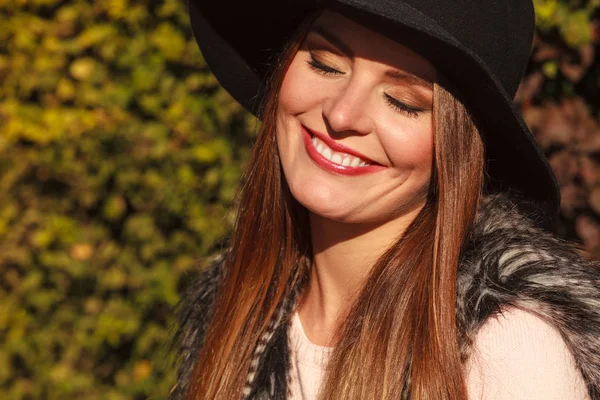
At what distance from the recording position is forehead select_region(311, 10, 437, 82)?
1849 millimetres

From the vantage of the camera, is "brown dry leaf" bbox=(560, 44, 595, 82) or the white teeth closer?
the white teeth

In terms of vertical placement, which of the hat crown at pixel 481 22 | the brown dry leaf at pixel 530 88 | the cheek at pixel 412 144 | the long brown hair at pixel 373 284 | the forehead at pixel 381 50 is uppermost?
the brown dry leaf at pixel 530 88

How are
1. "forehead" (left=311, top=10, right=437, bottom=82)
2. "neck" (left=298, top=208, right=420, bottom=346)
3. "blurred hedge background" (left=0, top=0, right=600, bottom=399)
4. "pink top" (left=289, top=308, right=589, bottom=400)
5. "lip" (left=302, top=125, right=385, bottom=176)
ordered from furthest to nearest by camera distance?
"blurred hedge background" (left=0, top=0, right=600, bottom=399) < "neck" (left=298, top=208, right=420, bottom=346) < "lip" (left=302, top=125, right=385, bottom=176) < "forehead" (left=311, top=10, right=437, bottom=82) < "pink top" (left=289, top=308, right=589, bottom=400)

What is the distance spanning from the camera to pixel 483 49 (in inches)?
71.0

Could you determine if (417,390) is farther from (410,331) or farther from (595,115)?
(595,115)

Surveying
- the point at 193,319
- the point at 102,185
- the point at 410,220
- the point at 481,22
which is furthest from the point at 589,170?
the point at 102,185

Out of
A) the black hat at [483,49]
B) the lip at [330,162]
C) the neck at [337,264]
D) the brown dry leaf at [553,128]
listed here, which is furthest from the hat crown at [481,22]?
the brown dry leaf at [553,128]

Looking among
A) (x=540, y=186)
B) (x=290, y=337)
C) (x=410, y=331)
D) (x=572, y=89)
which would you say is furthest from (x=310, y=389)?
(x=572, y=89)

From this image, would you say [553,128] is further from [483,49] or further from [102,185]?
[102,185]

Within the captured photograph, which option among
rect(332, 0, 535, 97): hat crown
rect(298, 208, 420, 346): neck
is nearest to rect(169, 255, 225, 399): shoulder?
rect(298, 208, 420, 346): neck

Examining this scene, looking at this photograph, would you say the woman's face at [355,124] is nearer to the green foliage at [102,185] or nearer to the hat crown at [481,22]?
the hat crown at [481,22]

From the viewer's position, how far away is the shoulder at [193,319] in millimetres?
2578

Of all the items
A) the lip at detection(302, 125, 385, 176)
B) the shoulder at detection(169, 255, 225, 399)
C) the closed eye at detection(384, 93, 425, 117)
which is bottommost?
the shoulder at detection(169, 255, 225, 399)

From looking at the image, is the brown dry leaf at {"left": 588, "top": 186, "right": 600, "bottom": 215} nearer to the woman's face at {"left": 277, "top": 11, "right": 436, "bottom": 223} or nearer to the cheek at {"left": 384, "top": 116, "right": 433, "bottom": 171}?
the woman's face at {"left": 277, "top": 11, "right": 436, "bottom": 223}
